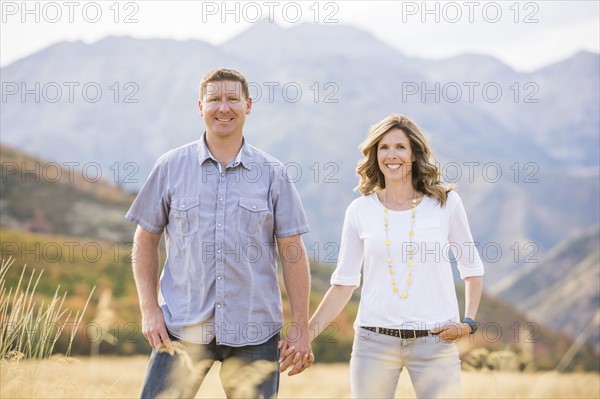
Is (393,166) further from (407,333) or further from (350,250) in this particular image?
(407,333)

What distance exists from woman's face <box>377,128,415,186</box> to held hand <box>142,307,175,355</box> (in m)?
1.49

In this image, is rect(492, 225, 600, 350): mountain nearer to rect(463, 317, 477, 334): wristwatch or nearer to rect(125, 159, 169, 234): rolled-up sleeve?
rect(463, 317, 477, 334): wristwatch

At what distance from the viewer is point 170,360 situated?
3801mm

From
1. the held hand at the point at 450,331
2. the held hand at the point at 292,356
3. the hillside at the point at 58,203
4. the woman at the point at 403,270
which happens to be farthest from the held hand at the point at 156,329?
the hillside at the point at 58,203

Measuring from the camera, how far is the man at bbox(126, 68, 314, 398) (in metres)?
3.85

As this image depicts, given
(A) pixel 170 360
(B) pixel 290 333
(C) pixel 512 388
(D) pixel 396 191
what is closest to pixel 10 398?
(A) pixel 170 360

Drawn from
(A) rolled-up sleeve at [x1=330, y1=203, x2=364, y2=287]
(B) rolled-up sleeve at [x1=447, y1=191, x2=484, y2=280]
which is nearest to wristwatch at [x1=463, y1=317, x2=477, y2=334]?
(B) rolled-up sleeve at [x1=447, y1=191, x2=484, y2=280]

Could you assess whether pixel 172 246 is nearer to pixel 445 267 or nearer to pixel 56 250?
pixel 445 267

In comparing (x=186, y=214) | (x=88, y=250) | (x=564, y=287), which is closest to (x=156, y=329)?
(x=186, y=214)

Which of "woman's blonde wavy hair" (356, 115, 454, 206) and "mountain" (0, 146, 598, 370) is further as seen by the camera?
"mountain" (0, 146, 598, 370)

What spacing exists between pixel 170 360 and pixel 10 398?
32.6 inches

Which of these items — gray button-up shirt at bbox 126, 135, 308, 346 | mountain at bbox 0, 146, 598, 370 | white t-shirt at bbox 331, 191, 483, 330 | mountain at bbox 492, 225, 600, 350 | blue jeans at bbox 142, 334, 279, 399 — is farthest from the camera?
mountain at bbox 492, 225, 600, 350

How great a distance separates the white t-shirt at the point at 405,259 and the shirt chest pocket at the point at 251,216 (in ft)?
1.74

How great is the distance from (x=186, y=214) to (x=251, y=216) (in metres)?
0.34
